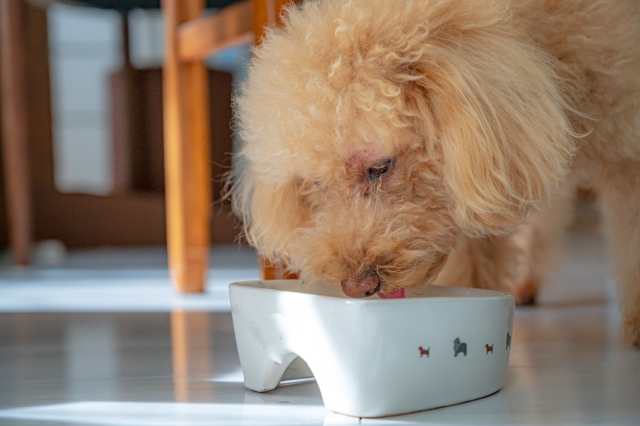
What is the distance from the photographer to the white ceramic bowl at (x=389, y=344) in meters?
0.81

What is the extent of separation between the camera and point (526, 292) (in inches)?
70.9

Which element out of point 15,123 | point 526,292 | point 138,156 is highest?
point 15,123

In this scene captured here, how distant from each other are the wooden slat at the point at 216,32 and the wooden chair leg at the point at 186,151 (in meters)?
0.05

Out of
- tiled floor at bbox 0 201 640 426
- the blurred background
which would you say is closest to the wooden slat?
the blurred background

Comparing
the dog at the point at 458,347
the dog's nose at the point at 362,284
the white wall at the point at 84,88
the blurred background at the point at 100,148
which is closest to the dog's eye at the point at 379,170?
the dog's nose at the point at 362,284

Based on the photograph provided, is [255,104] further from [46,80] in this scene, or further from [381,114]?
[46,80]

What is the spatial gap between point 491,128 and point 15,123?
8.04 ft

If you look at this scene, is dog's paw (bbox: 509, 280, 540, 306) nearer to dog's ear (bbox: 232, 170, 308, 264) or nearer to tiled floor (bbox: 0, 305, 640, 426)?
tiled floor (bbox: 0, 305, 640, 426)

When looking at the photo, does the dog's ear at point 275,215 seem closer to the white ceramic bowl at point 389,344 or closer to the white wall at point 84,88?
the white ceramic bowl at point 389,344

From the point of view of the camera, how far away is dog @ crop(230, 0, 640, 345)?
0.93 m

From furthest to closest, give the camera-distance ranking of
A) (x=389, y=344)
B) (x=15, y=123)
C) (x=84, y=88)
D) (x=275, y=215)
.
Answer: (x=84, y=88)
(x=15, y=123)
(x=275, y=215)
(x=389, y=344)

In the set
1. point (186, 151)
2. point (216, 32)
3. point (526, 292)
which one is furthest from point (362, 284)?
point (186, 151)

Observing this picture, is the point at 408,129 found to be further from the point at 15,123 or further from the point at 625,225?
the point at 15,123

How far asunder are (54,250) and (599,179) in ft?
9.38
